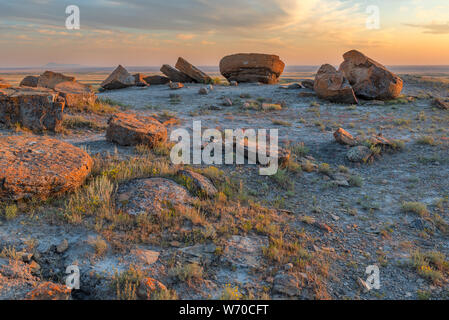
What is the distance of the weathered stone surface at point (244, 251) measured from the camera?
4.78m

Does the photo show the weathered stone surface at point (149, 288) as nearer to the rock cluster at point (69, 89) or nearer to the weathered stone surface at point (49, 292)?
the weathered stone surface at point (49, 292)

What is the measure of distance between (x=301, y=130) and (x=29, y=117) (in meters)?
10.1

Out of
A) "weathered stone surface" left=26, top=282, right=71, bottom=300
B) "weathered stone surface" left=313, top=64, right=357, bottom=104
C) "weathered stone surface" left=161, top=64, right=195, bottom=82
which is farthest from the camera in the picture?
"weathered stone surface" left=161, top=64, right=195, bottom=82

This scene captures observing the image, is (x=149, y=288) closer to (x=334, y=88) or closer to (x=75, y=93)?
(x=75, y=93)

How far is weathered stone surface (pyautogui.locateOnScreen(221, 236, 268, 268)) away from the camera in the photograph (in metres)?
4.78

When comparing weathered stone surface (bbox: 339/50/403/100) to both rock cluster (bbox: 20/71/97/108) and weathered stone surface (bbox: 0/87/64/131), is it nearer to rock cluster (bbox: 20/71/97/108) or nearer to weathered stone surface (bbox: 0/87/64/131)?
rock cluster (bbox: 20/71/97/108)

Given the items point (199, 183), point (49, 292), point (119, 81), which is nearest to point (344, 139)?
point (199, 183)

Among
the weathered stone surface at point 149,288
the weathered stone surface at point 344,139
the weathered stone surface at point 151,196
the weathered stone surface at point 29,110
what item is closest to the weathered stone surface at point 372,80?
the weathered stone surface at point 344,139

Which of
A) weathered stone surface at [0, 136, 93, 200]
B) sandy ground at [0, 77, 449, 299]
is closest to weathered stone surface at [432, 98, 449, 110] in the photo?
sandy ground at [0, 77, 449, 299]

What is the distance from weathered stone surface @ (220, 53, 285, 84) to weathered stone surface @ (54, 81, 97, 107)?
46.5 ft

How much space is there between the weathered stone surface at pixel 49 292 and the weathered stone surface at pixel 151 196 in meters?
1.92

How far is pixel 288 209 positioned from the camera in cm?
683
